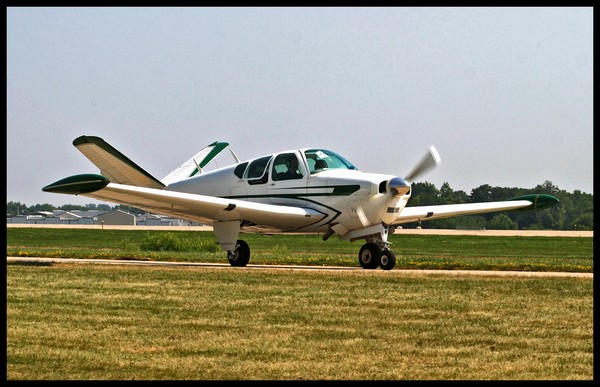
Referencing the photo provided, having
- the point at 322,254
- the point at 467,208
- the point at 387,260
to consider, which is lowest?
the point at 387,260

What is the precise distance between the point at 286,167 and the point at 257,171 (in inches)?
44.0

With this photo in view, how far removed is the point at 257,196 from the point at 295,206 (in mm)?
1353

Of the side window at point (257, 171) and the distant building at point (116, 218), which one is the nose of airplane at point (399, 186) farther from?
the distant building at point (116, 218)

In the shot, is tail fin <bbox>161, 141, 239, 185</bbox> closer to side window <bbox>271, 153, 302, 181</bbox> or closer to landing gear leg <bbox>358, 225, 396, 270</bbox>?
side window <bbox>271, 153, 302, 181</bbox>

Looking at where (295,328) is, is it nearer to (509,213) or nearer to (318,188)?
(318,188)

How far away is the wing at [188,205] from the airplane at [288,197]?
0.03m

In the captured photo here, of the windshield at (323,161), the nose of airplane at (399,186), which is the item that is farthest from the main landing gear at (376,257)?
the windshield at (323,161)

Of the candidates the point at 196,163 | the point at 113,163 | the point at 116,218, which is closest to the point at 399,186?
the point at 113,163

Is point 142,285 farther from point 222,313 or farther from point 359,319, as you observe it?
point 359,319

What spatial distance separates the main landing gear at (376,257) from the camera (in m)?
24.5

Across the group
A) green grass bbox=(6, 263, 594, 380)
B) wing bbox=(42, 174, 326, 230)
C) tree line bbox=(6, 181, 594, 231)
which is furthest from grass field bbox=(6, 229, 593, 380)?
tree line bbox=(6, 181, 594, 231)

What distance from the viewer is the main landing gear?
24.5 m

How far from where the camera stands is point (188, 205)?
77.4 ft

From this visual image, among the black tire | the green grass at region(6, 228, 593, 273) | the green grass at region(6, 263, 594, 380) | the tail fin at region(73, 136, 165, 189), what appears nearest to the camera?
the green grass at region(6, 263, 594, 380)
